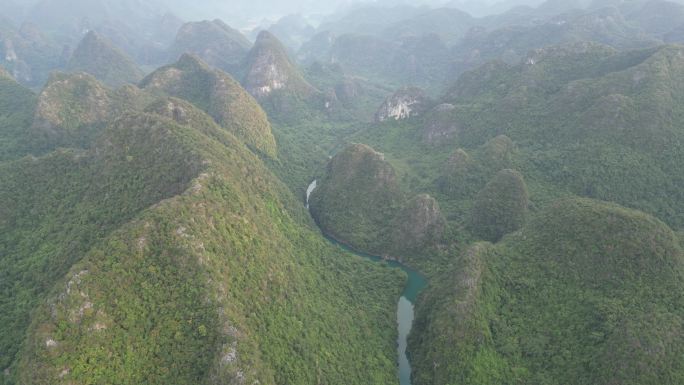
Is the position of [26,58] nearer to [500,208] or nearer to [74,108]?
[74,108]

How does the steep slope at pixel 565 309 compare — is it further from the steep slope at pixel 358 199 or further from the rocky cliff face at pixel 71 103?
the rocky cliff face at pixel 71 103

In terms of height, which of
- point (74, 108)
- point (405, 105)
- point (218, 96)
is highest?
point (74, 108)

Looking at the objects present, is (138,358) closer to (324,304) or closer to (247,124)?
(324,304)

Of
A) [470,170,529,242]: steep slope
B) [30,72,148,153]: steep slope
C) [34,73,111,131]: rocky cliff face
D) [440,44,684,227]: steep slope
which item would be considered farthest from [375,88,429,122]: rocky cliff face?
[34,73,111,131]: rocky cliff face

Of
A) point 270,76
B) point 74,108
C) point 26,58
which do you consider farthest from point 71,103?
point 26,58

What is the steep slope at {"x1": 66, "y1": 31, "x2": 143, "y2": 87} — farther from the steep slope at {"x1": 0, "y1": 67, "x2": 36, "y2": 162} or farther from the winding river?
the winding river
